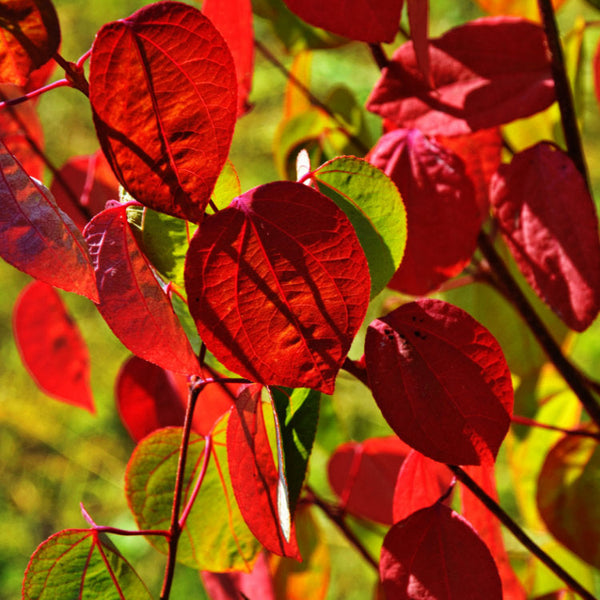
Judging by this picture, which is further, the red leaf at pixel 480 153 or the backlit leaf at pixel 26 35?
the red leaf at pixel 480 153

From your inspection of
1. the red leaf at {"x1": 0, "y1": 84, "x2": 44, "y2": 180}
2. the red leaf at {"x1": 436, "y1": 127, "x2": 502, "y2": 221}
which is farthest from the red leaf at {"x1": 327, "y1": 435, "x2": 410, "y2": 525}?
the red leaf at {"x1": 0, "y1": 84, "x2": 44, "y2": 180}

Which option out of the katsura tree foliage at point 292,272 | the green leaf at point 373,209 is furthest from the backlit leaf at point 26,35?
the green leaf at point 373,209

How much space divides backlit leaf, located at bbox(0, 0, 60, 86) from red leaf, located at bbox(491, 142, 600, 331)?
0.75ft

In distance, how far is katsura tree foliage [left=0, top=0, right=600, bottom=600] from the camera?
0.77ft

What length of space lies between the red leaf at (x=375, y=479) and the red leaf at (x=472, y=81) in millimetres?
219

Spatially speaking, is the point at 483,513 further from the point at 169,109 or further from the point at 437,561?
the point at 169,109

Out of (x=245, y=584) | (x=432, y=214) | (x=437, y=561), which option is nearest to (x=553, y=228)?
(x=432, y=214)

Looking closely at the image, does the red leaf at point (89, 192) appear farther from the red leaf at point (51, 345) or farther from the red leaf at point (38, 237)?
the red leaf at point (38, 237)

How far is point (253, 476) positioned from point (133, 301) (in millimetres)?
78

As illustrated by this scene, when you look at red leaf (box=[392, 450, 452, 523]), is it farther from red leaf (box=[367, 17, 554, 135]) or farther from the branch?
red leaf (box=[367, 17, 554, 135])

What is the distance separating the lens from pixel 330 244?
0.24 meters

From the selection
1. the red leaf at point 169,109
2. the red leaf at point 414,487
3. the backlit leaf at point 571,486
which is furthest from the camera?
the backlit leaf at point 571,486

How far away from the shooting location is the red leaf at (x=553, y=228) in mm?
351

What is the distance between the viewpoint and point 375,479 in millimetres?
497
